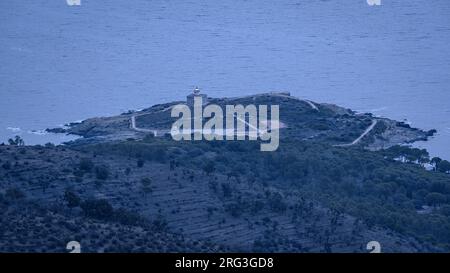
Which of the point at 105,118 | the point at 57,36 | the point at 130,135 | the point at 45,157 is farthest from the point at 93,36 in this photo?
the point at 45,157

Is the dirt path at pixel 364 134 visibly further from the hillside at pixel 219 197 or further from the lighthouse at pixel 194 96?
the lighthouse at pixel 194 96

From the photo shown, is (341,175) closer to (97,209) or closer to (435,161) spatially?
(435,161)

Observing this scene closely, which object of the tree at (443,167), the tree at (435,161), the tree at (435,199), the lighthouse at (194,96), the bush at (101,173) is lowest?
the tree at (435,199)

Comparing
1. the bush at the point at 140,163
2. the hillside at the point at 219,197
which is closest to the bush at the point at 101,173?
the hillside at the point at 219,197

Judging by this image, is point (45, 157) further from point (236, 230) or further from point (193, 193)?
point (236, 230)
